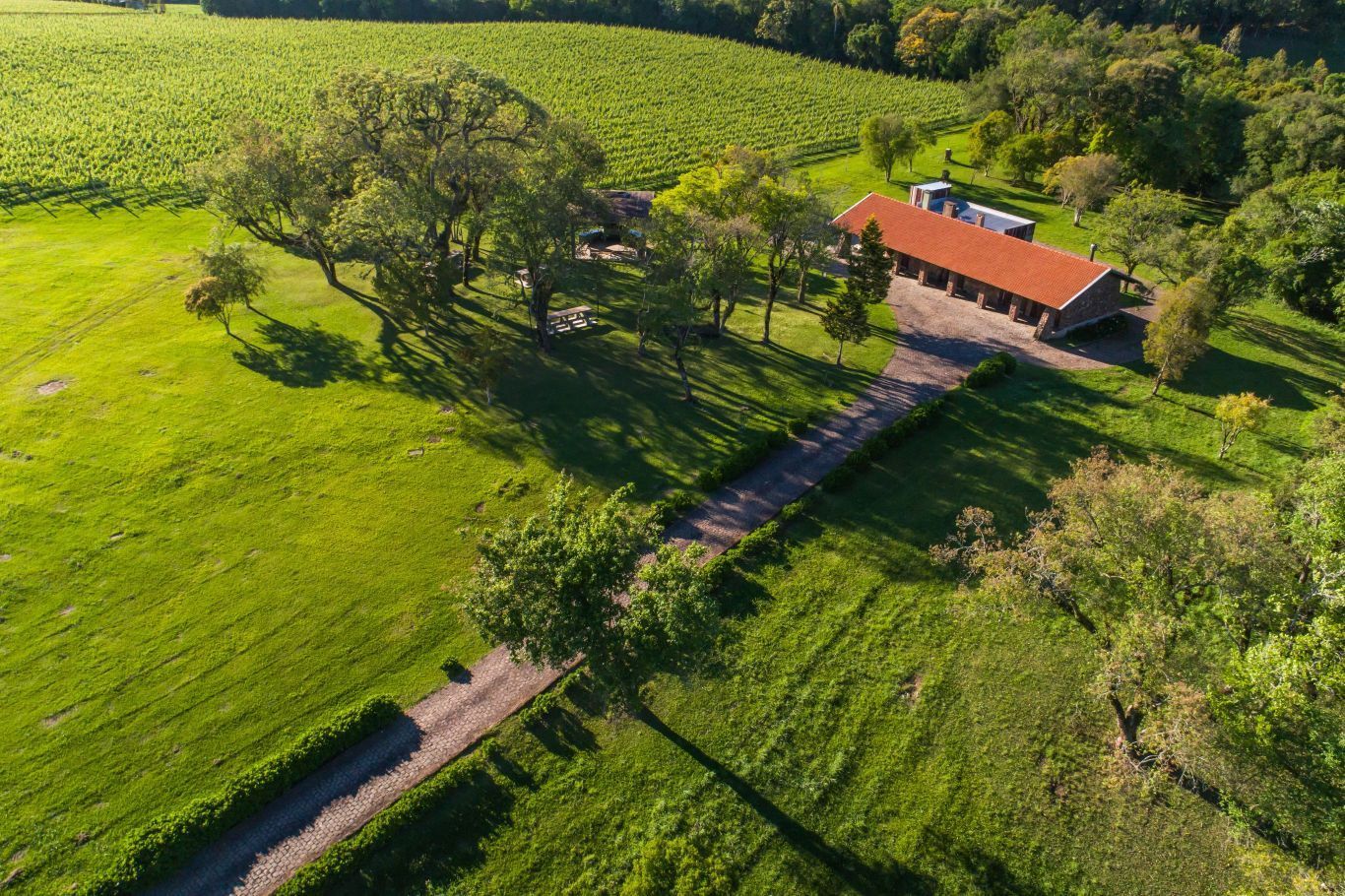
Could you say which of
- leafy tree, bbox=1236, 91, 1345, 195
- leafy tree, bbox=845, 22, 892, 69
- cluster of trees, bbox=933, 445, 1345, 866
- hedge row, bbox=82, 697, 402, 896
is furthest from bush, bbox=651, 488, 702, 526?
leafy tree, bbox=845, 22, 892, 69

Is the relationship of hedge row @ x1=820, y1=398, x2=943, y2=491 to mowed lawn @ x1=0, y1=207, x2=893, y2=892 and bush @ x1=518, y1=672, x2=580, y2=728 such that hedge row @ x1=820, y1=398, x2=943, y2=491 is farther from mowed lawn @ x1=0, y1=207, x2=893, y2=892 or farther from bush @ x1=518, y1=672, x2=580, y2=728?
bush @ x1=518, y1=672, x2=580, y2=728

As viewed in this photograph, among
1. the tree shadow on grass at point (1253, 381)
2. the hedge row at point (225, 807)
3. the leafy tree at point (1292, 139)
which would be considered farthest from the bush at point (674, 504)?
the leafy tree at point (1292, 139)

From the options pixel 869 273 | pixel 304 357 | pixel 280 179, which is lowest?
pixel 304 357

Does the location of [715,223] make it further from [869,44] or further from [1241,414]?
[869,44]

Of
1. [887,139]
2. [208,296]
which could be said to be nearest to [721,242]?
[208,296]

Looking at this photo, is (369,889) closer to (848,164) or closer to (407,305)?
(407,305)

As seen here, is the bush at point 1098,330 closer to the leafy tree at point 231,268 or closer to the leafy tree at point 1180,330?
the leafy tree at point 1180,330
